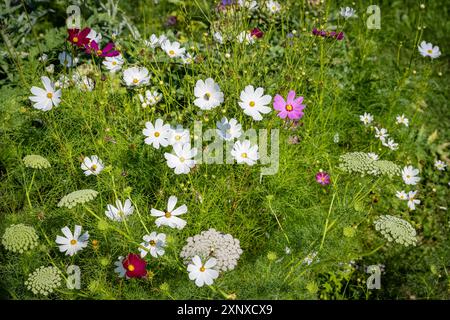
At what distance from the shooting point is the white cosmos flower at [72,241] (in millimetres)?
1697

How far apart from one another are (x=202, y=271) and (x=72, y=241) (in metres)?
0.52

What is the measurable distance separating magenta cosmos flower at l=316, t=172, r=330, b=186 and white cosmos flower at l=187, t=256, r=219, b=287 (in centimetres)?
79

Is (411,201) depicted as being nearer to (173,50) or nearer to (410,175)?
(410,175)

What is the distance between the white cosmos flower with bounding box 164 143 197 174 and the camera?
1823 mm

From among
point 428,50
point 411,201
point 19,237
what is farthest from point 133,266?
point 428,50

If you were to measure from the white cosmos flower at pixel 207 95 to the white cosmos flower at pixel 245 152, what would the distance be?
0.19 metres

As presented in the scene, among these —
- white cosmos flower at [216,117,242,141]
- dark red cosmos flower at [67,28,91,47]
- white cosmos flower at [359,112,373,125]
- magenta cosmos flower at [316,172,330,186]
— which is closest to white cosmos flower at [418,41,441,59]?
white cosmos flower at [359,112,373,125]

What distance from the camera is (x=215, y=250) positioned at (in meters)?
1.70

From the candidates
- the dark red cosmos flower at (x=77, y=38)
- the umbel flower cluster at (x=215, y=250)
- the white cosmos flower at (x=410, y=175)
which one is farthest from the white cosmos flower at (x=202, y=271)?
the white cosmos flower at (x=410, y=175)

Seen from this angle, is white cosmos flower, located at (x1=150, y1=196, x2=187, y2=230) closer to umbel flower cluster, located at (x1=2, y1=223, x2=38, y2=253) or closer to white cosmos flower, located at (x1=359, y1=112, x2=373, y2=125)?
umbel flower cluster, located at (x1=2, y1=223, x2=38, y2=253)

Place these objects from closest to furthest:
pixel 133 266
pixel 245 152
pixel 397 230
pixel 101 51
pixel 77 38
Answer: pixel 133 266 → pixel 397 230 → pixel 245 152 → pixel 77 38 → pixel 101 51

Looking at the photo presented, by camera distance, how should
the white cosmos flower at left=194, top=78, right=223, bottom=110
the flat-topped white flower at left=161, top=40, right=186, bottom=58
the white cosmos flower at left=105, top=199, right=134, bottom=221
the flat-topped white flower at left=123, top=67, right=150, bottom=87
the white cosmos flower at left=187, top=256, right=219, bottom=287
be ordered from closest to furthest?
1. the white cosmos flower at left=187, top=256, right=219, bottom=287
2. the white cosmos flower at left=105, top=199, right=134, bottom=221
3. the white cosmos flower at left=194, top=78, right=223, bottom=110
4. the flat-topped white flower at left=123, top=67, right=150, bottom=87
5. the flat-topped white flower at left=161, top=40, right=186, bottom=58

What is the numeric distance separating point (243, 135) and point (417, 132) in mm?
1492
